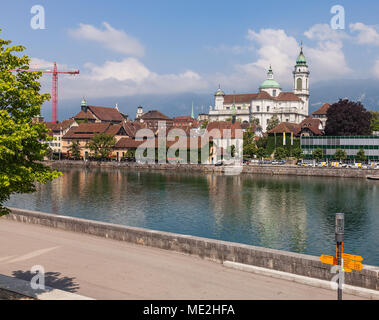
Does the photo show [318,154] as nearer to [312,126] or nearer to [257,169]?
[257,169]

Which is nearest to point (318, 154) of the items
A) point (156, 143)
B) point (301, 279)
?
point (156, 143)

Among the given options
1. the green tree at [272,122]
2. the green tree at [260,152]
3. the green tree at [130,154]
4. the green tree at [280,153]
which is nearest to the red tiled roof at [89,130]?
the green tree at [130,154]

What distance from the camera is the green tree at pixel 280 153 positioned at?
124 m

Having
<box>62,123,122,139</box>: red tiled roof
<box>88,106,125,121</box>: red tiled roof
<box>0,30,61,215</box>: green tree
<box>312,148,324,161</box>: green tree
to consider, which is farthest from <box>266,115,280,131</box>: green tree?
<box>0,30,61,215</box>: green tree

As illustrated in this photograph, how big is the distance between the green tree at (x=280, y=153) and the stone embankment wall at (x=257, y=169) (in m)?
16.3

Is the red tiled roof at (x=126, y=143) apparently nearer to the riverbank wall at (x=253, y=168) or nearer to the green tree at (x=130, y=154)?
the green tree at (x=130, y=154)

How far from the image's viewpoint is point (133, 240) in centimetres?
2286

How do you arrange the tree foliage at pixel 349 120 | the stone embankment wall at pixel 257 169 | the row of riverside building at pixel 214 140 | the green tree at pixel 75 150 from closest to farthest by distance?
the stone embankment wall at pixel 257 169 → the row of riverside building at pixel 214 140 → the tree foliage at pixel 349 120 → the green tree at pixel 75 150

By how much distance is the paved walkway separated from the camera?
15.4 metres

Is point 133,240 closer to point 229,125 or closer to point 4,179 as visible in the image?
point 4,179

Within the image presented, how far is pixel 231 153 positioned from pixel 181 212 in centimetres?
8453

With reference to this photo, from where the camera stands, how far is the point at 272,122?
602 ft

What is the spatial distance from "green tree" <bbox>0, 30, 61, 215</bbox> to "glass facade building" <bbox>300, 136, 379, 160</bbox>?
107 meters
